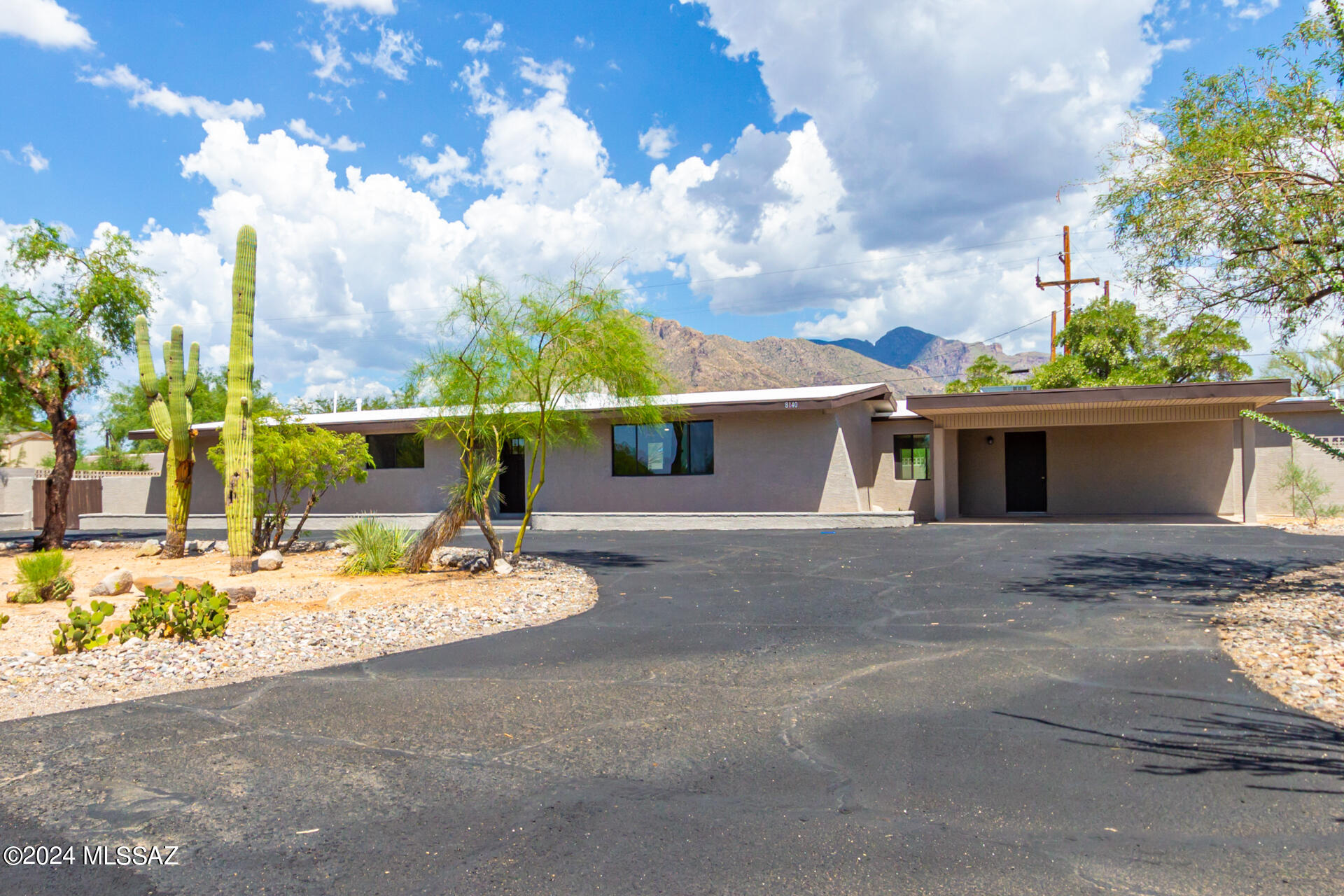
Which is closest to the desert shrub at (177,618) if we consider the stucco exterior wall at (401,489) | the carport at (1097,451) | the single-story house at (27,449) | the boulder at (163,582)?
the boulder at (163,582)

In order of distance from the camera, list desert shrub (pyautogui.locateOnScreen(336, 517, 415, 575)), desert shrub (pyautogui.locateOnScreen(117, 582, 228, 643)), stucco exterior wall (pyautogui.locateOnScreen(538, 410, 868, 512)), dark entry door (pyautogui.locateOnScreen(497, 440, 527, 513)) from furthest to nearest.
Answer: dark entry door (pyautogui.locateOnScreen(497, 440, 527, 513)) → stucco exterior wall (pyautogui.locateOnScreen(538, 410, 868, 512)) → desert shrub (pyautogui.locateOnScreen(336, 517, 415, 575)) → desert shrub (pyautogui.locateOnScreen(117, 582, 228, 643))

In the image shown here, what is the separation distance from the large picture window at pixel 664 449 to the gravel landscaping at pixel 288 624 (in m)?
7.80

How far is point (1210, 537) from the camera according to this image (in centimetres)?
1486

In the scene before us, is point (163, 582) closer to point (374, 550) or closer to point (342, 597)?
point (342, 597)

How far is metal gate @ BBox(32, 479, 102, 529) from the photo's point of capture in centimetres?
2442

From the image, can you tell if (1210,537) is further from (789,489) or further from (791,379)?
(791,379)

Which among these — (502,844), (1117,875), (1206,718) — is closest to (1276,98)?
(1206,718)

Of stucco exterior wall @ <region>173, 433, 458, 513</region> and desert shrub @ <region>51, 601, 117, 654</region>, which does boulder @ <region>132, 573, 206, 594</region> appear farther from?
stucco exterior wall @ <region>173, 433, 458, 513</region>

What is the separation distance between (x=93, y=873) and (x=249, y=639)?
15.7 feet

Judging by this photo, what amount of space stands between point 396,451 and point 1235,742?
2176 cm

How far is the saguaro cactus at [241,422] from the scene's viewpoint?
13000 mm

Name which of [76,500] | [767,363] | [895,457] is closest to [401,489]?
[76,500]

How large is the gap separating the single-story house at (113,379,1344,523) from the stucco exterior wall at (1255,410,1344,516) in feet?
0.13

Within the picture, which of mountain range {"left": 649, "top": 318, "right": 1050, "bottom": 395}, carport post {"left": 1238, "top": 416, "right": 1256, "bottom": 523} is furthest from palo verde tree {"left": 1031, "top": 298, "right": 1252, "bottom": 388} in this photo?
mountain range {"left": 649, "top": 318, "right": 1050, "bottom": 395}
